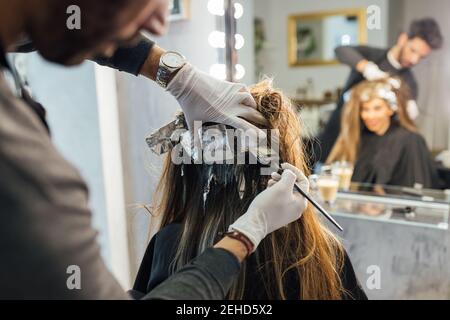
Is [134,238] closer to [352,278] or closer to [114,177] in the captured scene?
[114,177]

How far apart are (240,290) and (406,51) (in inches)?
51.9

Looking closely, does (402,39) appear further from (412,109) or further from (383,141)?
(383,141)

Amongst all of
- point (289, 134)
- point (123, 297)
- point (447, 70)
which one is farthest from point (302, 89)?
point (123, 297)

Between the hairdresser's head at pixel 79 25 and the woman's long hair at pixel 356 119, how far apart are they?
153cm

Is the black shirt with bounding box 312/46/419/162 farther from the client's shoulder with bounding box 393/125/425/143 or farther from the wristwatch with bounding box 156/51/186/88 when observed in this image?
the wristwatch with bounding box 156/51/186/88

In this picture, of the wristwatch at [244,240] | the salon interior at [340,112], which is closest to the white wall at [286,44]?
the salon interior at [340,112]

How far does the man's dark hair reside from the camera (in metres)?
1.64

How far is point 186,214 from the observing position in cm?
105

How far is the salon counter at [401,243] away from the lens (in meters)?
1.68

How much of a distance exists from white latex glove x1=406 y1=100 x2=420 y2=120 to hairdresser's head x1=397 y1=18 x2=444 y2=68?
0.51 feet

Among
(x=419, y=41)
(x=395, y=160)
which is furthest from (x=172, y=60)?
(x=395, y=160)

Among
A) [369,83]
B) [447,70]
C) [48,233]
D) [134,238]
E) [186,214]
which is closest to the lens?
[48,233]

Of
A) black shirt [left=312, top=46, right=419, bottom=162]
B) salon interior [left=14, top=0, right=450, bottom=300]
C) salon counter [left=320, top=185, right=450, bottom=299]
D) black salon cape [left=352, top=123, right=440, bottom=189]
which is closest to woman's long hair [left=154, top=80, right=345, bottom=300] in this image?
salon interior [left=14, top=0, right=450, bottom=300]

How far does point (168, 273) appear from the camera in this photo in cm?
98
